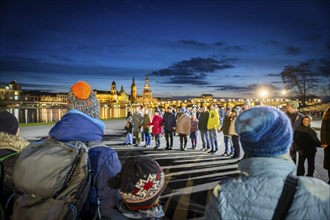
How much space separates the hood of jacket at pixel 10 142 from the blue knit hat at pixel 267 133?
7.02 ft

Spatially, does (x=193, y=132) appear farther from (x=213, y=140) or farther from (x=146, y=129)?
(x=146, y=129)

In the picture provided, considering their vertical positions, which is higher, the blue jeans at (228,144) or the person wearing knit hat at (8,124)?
the person wearing knit hat at (8,124)

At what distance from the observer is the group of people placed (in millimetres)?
1539

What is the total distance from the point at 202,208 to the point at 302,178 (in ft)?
13.8

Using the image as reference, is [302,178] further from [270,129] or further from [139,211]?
[139,211]

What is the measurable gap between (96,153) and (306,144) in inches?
242

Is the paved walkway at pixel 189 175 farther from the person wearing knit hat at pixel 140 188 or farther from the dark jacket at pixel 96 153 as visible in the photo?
the person wearing knit hat at pixel 140 188

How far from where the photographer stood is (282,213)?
59.9 inches

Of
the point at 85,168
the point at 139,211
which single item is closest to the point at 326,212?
the point at 139,211

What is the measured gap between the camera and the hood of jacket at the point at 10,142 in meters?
2.70

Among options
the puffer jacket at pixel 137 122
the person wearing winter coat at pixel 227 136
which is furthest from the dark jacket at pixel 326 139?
the puffer jacket at pixel 137 122

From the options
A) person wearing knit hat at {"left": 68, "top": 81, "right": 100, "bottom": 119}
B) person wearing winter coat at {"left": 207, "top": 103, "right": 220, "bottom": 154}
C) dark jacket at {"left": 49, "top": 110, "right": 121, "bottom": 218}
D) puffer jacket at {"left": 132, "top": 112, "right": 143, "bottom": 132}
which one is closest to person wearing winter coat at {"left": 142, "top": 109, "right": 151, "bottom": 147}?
puffer jacket at {"left": 132, "top": 112, "right": 143, "bottom": 132}

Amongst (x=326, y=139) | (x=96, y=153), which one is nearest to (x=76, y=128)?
(x=96, y=153)

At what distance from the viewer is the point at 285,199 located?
1521mm
